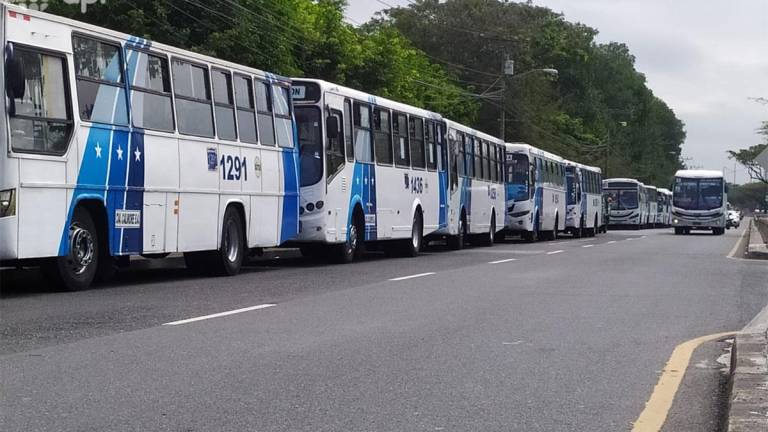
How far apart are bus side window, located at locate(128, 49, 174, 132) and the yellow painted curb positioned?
7703 millimetres

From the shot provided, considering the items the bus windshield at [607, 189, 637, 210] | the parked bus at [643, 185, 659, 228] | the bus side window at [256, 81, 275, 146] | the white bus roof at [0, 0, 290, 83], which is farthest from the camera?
the parked bus at [643, 185, 659, 228]

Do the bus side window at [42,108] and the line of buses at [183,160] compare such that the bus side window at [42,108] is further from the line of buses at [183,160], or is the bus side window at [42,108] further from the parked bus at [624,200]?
the parked bus at [624,200]

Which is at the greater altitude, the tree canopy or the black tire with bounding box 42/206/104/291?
the tree canopy

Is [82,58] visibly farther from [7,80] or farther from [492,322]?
[492,322]

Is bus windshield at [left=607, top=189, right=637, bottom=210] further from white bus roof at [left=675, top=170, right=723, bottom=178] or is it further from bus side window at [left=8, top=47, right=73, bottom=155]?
bus side window at [left=8, top=47, right=73, bottom=155]

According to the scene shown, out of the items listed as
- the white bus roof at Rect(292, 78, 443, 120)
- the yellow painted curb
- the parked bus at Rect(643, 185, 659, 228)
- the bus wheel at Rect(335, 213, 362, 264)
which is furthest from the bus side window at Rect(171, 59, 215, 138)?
the parked bus at Rect(643, 185, 659, 228)

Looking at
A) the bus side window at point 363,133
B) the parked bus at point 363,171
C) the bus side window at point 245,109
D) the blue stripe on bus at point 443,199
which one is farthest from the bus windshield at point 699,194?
the bus side window at point 245,109

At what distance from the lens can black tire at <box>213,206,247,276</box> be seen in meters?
17.5

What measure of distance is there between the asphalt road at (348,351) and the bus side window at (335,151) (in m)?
4.09

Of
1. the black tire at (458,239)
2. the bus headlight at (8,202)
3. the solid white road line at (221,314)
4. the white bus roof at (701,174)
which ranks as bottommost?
the solid white road line at (221,314)

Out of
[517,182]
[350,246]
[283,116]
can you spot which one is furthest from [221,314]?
[517,182]

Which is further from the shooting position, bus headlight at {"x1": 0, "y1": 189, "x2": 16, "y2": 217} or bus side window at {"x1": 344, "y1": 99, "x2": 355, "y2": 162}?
bus side window at {"x1": 344, "y1": 99, "x2": 355, "y2": 162}

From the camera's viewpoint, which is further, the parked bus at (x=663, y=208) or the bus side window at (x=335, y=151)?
the parked bus at (x=663, y=208)

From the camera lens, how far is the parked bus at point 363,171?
21.0m
